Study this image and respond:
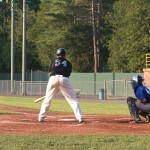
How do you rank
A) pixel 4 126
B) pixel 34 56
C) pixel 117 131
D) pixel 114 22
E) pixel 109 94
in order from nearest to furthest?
pixel 117 131, pixel 4 126, pixel 109 94, pixel 114 22, pixel 34 56

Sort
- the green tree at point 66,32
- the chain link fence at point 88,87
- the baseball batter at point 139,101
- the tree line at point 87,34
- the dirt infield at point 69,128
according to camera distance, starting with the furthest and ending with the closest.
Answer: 1. the green tree at point 66,32
2. the tree line at point 87,34
3. the chain link fence at point 88,87
4. the baseball batter at point 139,101
5. the dirt infield at point 69,128

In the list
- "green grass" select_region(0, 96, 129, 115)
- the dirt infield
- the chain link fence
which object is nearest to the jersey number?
the dirt infield

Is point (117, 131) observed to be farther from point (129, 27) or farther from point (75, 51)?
point (75, 51)

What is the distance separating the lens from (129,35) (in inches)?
2147

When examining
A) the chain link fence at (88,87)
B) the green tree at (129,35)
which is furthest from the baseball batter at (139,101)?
the green tree at (129,35)

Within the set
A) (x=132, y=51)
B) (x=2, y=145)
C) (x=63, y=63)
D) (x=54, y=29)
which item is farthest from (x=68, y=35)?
(x=2, y=145)

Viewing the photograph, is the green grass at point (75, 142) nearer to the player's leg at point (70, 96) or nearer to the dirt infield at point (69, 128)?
the dirt infield at point (69, 128)

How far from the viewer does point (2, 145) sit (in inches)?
330

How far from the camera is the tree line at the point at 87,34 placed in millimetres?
54000

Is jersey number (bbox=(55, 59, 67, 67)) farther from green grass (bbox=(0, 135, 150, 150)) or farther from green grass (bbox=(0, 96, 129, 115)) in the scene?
green grass (bbox=(0, 96, 129, 115))

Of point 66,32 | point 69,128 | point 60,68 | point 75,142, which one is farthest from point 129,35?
point 75,142

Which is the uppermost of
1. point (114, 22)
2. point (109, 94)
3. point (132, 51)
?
point (114, 22)

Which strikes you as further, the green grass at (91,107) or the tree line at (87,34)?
the tree line at (87,34)

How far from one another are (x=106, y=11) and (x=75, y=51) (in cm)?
641
